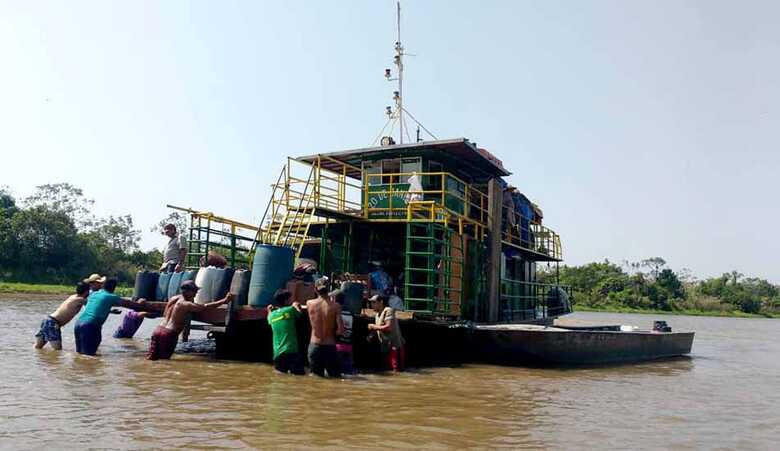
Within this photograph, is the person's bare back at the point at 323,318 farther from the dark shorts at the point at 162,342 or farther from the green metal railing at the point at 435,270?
the dark shorts at the point at 162,342

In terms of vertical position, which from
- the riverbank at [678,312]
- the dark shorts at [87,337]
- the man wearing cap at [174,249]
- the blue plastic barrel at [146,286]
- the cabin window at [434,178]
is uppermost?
the cabin window at [434,178]

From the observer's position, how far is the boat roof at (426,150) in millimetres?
13891

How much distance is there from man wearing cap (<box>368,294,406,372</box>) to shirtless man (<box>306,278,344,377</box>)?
4.30ft

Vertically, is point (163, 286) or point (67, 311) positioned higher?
point (163, 286)

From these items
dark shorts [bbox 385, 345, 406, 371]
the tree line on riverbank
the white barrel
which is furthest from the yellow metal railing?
the tree line on riverbank

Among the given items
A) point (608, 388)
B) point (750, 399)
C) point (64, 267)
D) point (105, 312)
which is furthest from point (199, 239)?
point (64, 267)

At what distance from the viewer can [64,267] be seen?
4709 centimetres

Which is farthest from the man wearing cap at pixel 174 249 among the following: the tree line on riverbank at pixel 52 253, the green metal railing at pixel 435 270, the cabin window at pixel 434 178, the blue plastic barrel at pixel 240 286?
the tree line on riverbank at pixel 52 253

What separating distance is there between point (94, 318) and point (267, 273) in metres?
3.19

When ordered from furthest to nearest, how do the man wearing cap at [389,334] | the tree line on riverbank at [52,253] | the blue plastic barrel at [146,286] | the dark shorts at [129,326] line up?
1. the tree line on riverbank at [52,253]
2. the dark shorts at [129,326]
3. the blue plastic barrel at [146,286]
4. the man wearing cap at [389,334]

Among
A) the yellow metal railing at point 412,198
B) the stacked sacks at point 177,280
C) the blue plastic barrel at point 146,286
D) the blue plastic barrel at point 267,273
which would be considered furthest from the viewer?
the yellow metal railing at point 412,198

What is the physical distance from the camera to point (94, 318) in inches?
407

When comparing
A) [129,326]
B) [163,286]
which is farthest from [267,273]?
[129,326]

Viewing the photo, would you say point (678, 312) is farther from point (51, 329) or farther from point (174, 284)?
point (51, 329)
